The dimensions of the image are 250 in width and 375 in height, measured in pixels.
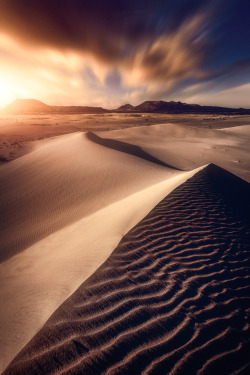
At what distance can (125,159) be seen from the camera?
9922 mm

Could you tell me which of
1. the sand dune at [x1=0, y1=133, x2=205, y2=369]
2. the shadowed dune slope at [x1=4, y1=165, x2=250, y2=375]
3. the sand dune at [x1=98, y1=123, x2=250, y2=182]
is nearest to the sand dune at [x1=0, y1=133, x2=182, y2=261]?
the sand dune at [x1=0, y1=133, x2=205, y2=369]

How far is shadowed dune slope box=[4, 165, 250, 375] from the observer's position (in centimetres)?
189

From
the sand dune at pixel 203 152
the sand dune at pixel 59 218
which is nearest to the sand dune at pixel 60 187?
the sand dune at pixel 59 218

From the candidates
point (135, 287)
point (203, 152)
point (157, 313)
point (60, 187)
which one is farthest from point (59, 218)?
point (203, 152)

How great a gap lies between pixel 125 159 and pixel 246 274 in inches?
299

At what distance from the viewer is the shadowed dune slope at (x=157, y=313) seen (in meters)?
1.89

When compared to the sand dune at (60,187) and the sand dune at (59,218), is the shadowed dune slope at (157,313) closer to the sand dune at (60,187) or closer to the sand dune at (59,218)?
the sand dune at (59,218)

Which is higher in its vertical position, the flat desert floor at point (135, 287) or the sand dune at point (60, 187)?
the flat desert floor at point (135, 287)

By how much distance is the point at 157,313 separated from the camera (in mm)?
2309

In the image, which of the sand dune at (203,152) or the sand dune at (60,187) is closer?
the sand dune at (60,187)

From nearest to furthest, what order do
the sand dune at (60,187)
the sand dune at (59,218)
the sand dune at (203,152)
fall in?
Answer: the sand dune at (59,218) → the sand dune at (60,187) → the sand dune at (203,152)

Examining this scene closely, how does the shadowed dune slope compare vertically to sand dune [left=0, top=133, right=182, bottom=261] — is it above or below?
above

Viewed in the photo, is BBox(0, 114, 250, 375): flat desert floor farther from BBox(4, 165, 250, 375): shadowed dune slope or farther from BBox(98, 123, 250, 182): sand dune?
BBox(98, 123, 250, 182): sand dune

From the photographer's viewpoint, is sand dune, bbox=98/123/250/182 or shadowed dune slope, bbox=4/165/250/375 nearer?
shadowed dune slope, bbox=4/165/250/375
